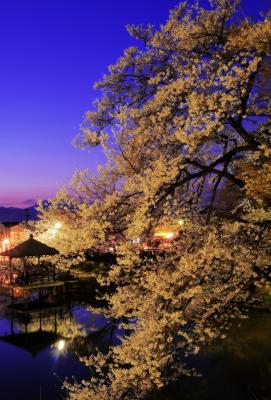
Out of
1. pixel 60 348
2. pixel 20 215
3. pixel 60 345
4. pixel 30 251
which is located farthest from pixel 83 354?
pixel 20 215

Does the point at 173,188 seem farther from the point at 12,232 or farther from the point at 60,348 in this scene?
the point at 12,232

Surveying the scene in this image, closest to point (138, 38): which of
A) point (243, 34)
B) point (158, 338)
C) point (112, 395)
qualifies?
point (243, 34)

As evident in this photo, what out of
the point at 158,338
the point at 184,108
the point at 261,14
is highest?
the point at 261,14

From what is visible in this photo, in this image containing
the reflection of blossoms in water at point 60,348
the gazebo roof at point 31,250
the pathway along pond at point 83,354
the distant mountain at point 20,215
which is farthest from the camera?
the distant mountain at point 20,215

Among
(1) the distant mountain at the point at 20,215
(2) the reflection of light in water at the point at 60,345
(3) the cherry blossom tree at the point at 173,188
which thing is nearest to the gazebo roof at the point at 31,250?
(2) the reflection of light in water at the point at 60,345

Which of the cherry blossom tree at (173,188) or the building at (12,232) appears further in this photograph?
the building at (12,232)

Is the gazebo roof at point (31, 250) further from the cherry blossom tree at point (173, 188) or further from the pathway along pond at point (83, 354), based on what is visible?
the cherry blossom tree at point (173, 188)

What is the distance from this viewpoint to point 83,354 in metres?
13.6

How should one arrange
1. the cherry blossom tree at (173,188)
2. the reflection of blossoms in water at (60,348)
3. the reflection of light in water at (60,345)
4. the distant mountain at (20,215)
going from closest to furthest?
the cherry blossom tree at (173,188) → the reflection of blossoms in water at (60,348) → the reflection of light in water at (60,345) → the distant mountain at (20,215)

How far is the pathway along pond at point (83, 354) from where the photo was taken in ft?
35.0

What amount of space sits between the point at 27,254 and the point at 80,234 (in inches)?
526

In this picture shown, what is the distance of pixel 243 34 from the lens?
24.8 ft

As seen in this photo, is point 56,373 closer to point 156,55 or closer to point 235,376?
point 235,376

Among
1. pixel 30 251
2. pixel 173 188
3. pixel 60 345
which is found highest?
pixel 173 188
